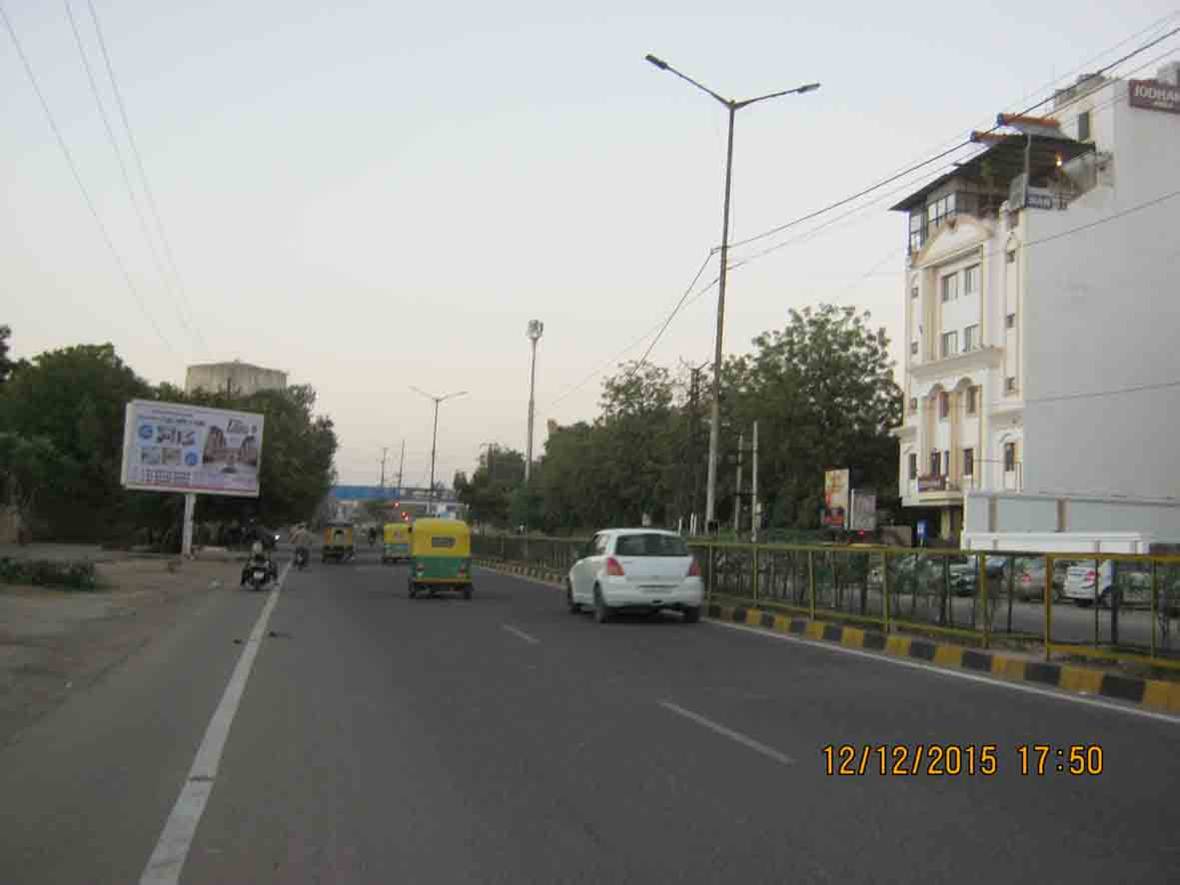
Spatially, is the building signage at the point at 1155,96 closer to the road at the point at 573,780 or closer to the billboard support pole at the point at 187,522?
the billboard support pole at the point at 187,522

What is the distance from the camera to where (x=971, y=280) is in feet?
170

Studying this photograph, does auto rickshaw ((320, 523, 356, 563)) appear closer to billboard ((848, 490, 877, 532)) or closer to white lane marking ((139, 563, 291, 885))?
billboard ((848, 490, 877, 532))

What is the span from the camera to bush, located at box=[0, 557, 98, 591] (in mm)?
24094

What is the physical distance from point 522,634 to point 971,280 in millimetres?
41241

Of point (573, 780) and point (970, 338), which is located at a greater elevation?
point (970, 338)

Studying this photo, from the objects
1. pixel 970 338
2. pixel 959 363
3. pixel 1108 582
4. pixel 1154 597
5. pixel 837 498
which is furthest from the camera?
pixel 970 338

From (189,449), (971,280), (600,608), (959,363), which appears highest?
(971,280)

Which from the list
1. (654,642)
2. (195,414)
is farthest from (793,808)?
(195,414)

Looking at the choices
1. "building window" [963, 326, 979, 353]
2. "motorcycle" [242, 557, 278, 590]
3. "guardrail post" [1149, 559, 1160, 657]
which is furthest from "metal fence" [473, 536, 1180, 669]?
"building window" [963, 326, 979, 353]

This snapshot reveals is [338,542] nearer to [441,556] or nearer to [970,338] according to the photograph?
[441,556]

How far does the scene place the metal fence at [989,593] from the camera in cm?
1098

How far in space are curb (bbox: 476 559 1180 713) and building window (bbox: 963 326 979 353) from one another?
3534 centimetres

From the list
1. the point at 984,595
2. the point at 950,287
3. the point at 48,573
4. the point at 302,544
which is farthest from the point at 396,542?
the point at 984,595

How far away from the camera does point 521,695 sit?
10.3m
